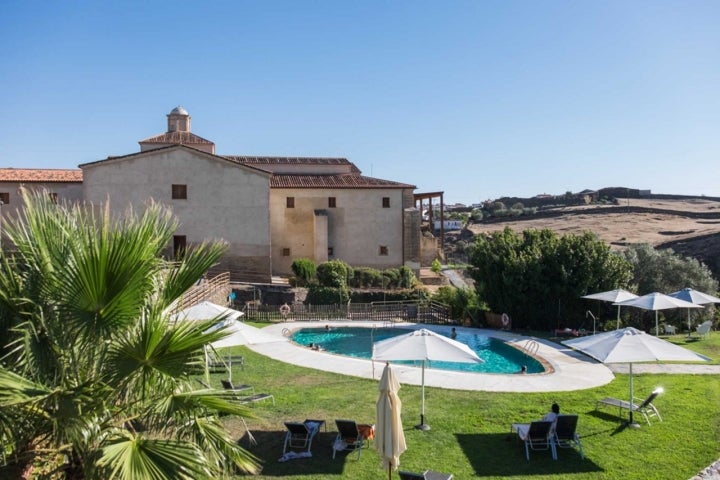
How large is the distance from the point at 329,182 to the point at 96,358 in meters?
38.2

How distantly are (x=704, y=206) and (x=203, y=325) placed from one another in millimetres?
91665

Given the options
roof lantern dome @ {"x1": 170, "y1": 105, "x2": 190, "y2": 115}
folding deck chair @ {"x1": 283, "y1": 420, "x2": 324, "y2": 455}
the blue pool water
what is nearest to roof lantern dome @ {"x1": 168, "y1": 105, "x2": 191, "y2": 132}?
roof lantern dome @ {"x1": 170, "y1": 105, "x2": 190, "y2": 115}

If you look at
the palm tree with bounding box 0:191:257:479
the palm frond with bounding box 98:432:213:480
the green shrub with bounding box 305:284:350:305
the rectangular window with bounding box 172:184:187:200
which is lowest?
the green shrub with bounding box 305:284:350:305

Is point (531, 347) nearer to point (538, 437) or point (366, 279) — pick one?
point (538, 437)

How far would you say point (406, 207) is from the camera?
42625mm

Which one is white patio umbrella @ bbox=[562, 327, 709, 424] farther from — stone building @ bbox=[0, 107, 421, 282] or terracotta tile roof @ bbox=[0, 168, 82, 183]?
terracotta tile roof @ bbox=[0, 168, 82, 183]

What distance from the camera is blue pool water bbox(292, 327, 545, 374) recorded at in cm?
1867

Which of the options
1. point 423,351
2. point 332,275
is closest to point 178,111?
point 332,275

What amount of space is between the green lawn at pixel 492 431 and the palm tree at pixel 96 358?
306cm

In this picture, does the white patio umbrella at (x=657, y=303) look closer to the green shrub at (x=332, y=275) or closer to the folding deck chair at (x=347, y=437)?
the folding deck chair at (x=347, y=437)

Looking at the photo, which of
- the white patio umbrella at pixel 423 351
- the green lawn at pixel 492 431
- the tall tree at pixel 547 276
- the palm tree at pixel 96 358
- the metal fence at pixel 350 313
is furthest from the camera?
the metal fence at pixel 350 313

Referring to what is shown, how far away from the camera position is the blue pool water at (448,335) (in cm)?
1867

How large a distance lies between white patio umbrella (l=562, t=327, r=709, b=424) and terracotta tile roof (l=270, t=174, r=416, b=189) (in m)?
31.7

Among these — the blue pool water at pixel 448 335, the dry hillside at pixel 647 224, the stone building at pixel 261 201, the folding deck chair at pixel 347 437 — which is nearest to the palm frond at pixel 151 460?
the folding deck chair at pixel 347 437
